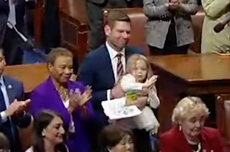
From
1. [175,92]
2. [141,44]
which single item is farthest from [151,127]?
[141,44]

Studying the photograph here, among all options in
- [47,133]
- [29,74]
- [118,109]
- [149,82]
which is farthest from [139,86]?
[29,74]

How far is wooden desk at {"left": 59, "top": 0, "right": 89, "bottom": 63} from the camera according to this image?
22.1ft

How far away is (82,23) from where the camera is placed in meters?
6.72

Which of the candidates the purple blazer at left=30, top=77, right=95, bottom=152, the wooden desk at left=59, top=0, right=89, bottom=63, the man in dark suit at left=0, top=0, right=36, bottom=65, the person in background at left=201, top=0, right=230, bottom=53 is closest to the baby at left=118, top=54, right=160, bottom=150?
the purple blazer at left=30, top=77, right=95, bottom=152

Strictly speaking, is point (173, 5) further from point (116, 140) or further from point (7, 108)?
point (116, 140)

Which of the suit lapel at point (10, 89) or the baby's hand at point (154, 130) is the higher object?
the suit lapel at point (10, 89)

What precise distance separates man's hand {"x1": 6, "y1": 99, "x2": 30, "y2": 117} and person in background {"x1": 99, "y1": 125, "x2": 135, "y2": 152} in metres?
0.50

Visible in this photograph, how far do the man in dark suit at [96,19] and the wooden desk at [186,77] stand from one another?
1465 millimetres

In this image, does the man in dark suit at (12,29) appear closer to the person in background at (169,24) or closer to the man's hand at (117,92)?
the person in background at (169,24)

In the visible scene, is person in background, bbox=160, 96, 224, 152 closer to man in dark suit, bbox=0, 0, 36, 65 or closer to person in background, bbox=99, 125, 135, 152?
person in background, bbox=99, 125, 135, 152

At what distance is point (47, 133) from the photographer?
4121mm

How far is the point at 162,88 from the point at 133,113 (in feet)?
2.83

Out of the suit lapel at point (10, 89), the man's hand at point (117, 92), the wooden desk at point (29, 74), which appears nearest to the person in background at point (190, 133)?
the man's hand at point (117, 92)

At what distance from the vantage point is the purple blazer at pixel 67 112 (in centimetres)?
441
